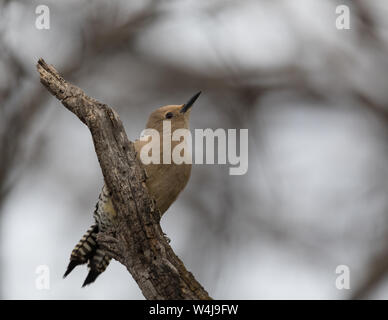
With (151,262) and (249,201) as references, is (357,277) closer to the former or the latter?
(249,201)

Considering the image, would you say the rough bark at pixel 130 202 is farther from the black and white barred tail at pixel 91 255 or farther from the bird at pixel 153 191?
the black and white barred tail at pixel 91 255

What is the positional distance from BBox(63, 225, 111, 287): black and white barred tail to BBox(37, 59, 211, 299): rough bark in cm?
176

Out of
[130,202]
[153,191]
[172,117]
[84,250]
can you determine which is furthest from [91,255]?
[130,202]

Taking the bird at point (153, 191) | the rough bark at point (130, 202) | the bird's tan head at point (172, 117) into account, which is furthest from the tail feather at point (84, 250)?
the rough bark at point (130, 202)

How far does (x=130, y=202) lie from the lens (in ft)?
15.2

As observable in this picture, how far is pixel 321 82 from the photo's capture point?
914 centimetres

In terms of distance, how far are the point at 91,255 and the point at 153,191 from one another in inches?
46.3

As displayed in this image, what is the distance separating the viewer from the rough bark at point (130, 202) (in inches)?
179

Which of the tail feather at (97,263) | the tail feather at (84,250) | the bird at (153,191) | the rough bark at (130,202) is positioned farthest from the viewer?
the tail feather at (97,263)

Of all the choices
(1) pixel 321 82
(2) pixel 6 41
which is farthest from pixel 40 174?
(1) pixel 321 82

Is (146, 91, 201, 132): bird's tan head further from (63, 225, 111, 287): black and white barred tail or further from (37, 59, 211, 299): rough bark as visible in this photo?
(37, 59, 211, 299): rough bark

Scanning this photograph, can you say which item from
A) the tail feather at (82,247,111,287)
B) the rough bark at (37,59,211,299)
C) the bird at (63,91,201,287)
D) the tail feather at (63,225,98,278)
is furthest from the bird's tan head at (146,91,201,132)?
the rough bark at (37,59,211,299)
